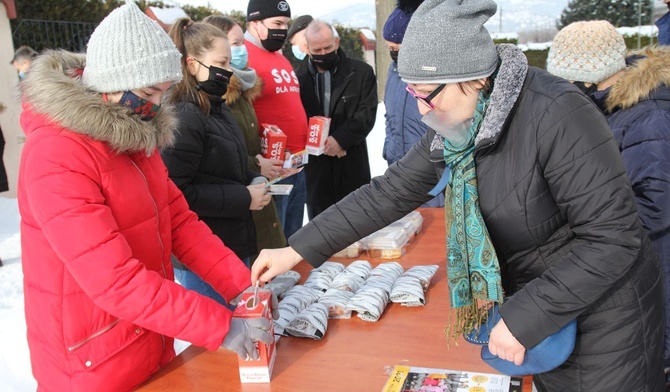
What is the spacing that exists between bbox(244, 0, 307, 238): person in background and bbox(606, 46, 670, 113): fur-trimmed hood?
210 centimetres

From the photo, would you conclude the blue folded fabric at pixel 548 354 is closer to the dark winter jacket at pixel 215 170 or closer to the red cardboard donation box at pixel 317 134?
the dark winter jacket at pixel 215 170

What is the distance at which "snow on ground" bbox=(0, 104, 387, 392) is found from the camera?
321 cm

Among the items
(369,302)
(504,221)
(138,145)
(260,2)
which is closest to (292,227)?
(260,2)

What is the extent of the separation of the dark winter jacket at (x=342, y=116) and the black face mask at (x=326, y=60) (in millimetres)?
71

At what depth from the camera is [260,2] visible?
156 inches

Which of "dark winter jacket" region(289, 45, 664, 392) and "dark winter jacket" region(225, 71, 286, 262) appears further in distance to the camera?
"dark winter jacket" region(225, 71, 286, 262)

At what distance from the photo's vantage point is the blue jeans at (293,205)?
3.93 m

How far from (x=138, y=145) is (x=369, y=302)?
2.93 feet

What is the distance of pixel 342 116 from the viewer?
4.52 metres

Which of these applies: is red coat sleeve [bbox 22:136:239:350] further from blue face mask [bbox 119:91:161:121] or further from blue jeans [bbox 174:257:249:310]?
blue jeans [bbox 174:257:249:310]

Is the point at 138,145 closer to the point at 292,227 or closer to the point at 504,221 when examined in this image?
the point at 504,221

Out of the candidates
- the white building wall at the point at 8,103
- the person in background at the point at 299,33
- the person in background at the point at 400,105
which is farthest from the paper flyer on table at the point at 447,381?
the white building wall at the point at 8,103

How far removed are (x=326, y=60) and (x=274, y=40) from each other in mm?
569

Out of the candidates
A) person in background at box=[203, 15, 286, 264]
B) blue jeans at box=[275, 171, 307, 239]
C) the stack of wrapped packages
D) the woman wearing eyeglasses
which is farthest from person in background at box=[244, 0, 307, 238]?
the woman wearing eyeglasses
